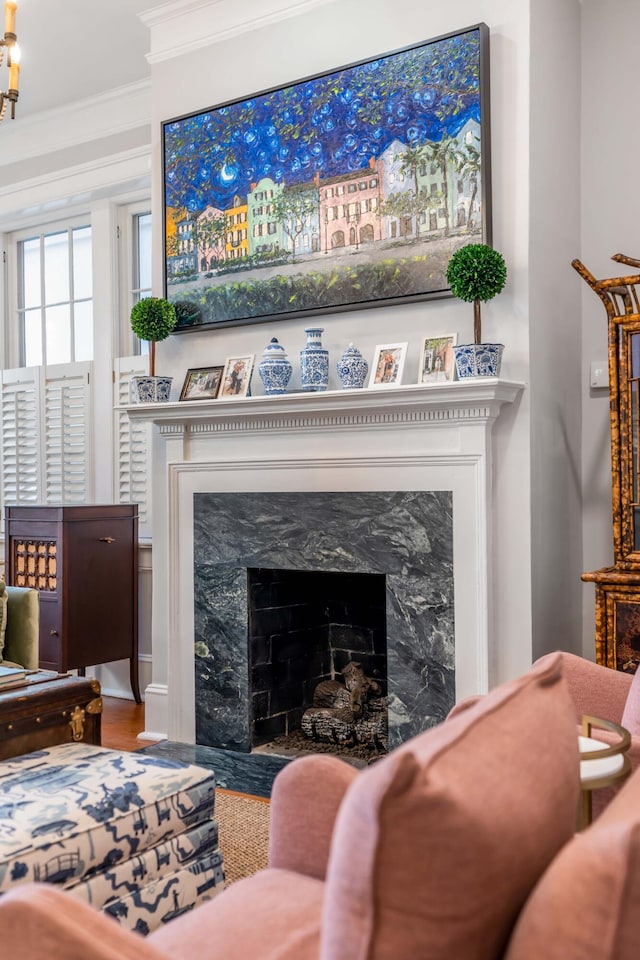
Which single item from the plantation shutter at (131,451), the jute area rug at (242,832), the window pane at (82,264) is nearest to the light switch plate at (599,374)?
the jute area rug at (242,832)

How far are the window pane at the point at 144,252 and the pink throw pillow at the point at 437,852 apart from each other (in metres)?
4.62

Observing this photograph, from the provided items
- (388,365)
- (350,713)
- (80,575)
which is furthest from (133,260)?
(350,713)

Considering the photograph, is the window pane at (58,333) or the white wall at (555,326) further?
the window pane at (58,333)

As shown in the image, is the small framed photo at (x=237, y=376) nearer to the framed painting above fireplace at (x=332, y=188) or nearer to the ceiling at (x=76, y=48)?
the framed painting above fireplace at (x=332, y=188)

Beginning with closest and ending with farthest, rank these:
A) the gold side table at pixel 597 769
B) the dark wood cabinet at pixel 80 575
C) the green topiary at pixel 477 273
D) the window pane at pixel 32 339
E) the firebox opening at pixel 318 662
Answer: the gold side table at pixel 597 769 < the green topiary at pixel 477 273 < the firebox opening at pixel 318 662 < the dark wood cabinet at pixel 80 575 < the window pane at pixel 32 339

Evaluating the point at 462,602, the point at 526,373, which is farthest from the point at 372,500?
the point at 526,373

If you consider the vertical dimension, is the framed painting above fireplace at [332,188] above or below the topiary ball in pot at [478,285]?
above

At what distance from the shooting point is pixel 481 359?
3135 mm

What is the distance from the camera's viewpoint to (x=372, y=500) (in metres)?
3.51

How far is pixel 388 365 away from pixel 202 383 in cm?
94

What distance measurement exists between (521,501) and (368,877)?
2.51m

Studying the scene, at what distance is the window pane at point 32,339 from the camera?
564 centimetres

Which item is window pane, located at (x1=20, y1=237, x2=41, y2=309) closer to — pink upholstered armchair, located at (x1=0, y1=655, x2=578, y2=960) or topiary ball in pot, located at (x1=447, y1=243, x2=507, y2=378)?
topiary ball in pot, located at (x1=447, y1=243, x2=507, y2=378)

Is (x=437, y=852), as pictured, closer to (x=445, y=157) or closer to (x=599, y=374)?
(x=445, y=157)
